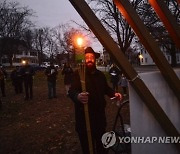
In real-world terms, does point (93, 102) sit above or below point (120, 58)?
below

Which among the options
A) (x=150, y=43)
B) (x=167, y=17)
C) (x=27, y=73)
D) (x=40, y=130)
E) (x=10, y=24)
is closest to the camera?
(x=150, y=43)

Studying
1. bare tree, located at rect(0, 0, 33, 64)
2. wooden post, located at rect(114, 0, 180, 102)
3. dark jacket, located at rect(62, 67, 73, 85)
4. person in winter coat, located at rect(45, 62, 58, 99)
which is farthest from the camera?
bare tree, located at rect(0, 0, 33, 64)

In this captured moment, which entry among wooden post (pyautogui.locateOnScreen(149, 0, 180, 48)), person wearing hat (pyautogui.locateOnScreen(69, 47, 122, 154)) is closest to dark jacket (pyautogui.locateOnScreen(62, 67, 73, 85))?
person wearing hat (pyautogui.locateOnScreen(69, 47, 122, 154))

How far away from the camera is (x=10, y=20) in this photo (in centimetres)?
5166

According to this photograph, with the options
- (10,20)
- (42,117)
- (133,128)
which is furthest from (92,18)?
(10,20)

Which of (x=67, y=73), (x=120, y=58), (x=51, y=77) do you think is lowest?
(x=51, y=77)

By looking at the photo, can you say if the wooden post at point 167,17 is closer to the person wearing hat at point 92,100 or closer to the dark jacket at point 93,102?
the person wearing hat at point 92,100

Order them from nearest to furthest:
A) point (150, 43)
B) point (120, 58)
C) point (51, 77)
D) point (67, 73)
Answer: point (120, 58)
point (150, 43)
point (67, 73)
point (51, 77)

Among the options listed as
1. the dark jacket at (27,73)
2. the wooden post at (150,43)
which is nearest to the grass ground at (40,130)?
the dark jacket at (27,73)

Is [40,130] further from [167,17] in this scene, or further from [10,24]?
[10,24]

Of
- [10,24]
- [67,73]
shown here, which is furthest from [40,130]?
[10,24]

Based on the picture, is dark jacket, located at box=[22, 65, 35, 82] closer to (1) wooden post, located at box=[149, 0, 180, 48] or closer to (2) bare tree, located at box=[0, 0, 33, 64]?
(1) wooden post, located at box=[149, 0, 180, 48]

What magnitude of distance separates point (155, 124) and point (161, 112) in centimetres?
17

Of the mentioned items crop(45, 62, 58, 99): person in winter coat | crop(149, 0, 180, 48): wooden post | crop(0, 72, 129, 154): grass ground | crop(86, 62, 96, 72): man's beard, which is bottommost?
crop(0, 72, 129, 154): grass ground
